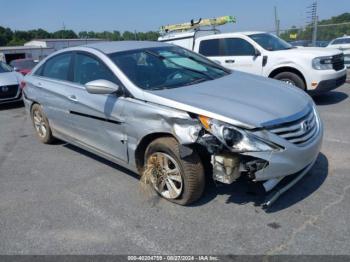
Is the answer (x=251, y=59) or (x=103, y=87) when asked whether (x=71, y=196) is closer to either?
(x=103, y=87)

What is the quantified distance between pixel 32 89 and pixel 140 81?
278cm

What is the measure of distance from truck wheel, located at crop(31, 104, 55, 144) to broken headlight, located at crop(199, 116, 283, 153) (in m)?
3.51

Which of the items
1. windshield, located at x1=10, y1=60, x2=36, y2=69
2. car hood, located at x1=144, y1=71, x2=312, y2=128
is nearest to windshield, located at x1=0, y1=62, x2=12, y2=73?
windshield, located at x1=10, y1=60, x2=36, y2=69

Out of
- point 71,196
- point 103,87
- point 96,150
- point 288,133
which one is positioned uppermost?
point 103,87

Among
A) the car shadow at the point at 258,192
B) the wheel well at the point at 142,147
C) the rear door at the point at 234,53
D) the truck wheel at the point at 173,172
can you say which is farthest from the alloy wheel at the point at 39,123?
the rear door at the point at 234,53

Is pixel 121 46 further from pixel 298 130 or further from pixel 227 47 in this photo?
pixel 227 47

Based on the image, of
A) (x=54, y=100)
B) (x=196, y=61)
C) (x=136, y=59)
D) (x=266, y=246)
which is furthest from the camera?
(x=54, y=100)

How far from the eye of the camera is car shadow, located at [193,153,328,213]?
3530mm

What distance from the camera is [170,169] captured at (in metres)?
3.62

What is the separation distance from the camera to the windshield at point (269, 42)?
8.59m

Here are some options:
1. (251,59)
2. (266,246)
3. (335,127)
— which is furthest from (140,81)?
(251,59)

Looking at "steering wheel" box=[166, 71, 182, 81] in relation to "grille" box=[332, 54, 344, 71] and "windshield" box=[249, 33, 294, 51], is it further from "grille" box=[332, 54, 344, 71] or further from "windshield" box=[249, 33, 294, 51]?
"grille" box=[332, 54, 344, 71]

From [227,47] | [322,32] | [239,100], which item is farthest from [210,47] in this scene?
[322,32]

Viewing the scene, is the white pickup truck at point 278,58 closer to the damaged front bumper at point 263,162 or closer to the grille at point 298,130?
the grille at point 298,130
